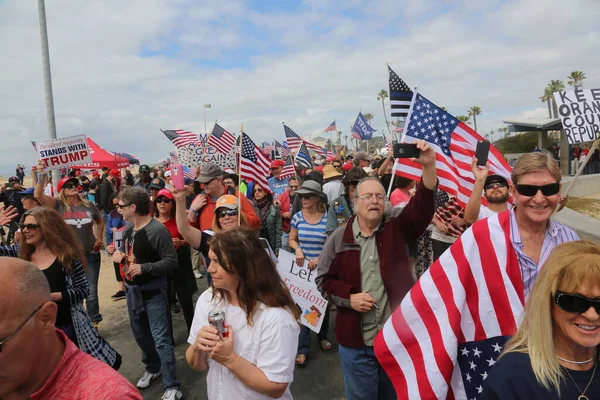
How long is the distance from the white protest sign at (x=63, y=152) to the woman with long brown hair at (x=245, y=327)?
6.59 meters

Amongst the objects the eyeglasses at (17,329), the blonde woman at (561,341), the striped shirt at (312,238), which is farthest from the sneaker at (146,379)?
the blonde woman at (561,341)

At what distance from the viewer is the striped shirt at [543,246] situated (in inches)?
80.0

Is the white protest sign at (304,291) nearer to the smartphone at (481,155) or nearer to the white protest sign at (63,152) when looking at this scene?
the smartphone at (481,155)

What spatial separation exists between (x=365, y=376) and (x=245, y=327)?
3.58ft

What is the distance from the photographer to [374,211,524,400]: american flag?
6.78ft

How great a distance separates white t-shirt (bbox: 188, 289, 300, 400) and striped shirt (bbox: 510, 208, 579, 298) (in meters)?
1.24

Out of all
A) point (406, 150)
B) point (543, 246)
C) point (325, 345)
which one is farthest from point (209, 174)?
point (543, 246)

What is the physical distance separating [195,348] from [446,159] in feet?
9.24

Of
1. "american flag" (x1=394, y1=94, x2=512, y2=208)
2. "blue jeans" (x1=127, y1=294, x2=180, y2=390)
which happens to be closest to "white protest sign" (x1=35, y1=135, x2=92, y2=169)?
"blue jeans" (x1=127, y1=294, x2=180, y2=390)

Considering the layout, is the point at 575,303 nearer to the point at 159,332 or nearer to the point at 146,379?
the point at 159,332

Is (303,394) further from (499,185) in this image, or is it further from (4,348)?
(4,348)

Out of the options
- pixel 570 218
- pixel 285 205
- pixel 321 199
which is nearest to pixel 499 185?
pixel 321 199

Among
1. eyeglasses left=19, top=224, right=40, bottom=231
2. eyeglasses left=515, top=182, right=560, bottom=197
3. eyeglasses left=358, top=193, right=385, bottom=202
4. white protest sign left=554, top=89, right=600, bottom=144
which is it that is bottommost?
eyeglasses left=19, top=224, right=40, bottom=231

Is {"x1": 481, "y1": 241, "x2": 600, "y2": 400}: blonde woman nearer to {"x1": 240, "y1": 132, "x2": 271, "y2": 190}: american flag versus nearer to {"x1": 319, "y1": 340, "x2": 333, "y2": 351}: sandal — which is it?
{"x1": 319, "y1": 340, "x2": 333, "y2": 351}: sandal
